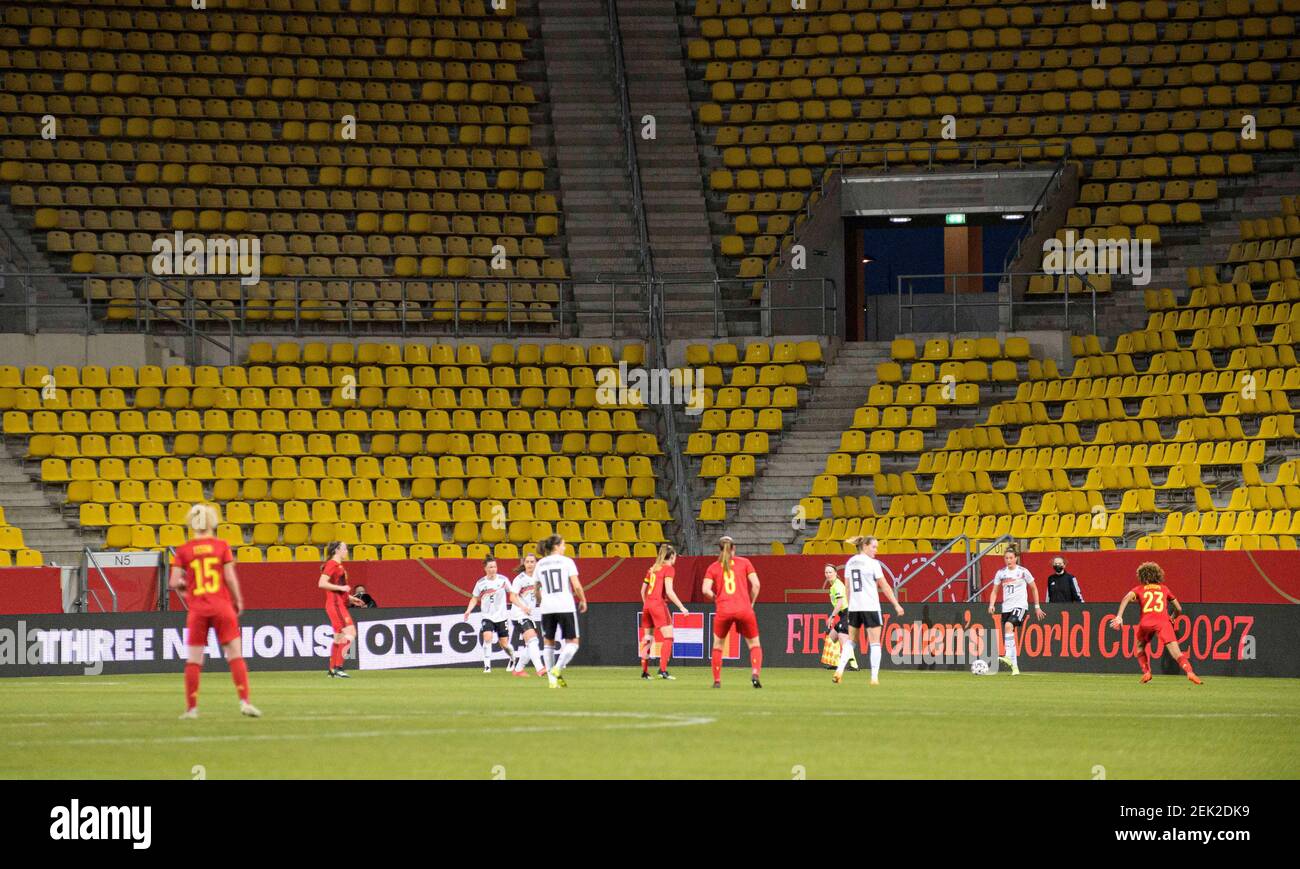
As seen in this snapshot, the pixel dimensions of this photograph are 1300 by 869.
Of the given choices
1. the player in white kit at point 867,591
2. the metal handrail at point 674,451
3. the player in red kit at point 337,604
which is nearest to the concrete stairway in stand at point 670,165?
the metal handrail at point 674,451

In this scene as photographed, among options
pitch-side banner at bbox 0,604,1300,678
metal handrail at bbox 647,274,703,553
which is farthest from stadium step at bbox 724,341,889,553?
pitch-side banner at bbox 0,604,1300,678

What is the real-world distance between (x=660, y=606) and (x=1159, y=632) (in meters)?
7.13

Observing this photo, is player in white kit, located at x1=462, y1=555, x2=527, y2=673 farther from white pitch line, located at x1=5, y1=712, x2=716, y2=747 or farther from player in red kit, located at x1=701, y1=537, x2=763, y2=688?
white pitch line, located at x1=5, y1=712, x2=716, y2=747

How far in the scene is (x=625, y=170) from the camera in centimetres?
4472

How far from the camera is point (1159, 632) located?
87.6 feet

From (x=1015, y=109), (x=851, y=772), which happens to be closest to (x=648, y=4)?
(x=1015, y=109)

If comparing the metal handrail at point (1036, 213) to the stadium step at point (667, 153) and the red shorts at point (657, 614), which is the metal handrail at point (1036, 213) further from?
the red shorts at point (657, 614)

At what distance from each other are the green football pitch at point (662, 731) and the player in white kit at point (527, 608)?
287 centimetres

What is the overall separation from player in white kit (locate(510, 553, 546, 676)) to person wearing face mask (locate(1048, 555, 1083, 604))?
8.27 meters

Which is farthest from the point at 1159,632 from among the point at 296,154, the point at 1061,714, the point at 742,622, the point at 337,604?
the point at 296,154

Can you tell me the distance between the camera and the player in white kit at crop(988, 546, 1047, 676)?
29391 millimetres

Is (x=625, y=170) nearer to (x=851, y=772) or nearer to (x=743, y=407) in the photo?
(x=743, y=407)

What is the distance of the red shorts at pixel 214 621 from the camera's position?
16.6 m

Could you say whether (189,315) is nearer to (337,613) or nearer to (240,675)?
(337,613)
